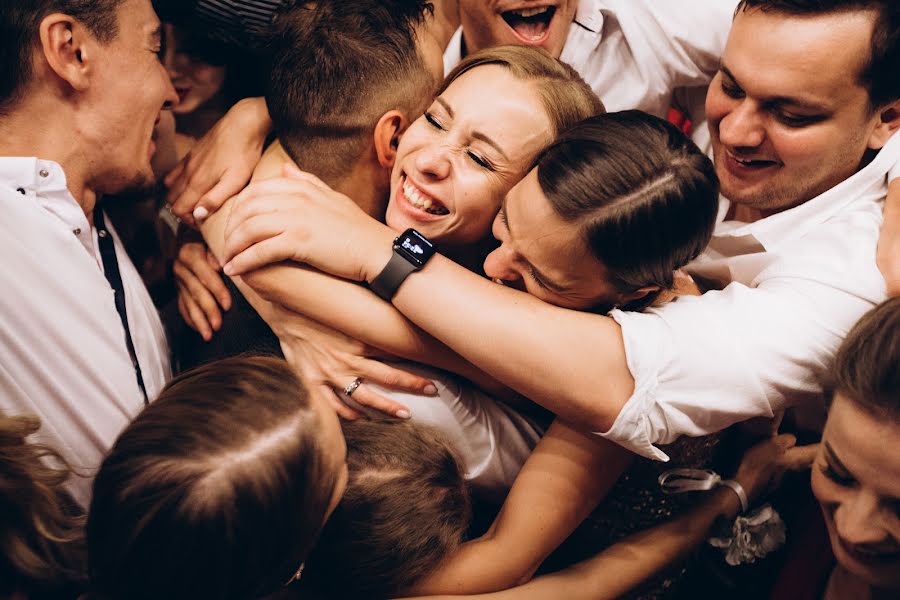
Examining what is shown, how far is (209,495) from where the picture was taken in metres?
1.23

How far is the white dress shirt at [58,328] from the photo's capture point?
1800 mm

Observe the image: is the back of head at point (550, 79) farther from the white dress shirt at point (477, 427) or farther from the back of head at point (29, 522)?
the back of head at point (29, 522)

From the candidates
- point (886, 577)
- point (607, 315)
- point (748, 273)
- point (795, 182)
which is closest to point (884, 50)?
point (795, 182)

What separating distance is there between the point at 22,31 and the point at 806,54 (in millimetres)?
1930

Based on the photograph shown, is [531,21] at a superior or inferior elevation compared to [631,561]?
superior

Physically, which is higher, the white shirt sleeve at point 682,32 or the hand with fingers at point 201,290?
the white shirt sleeve at point 682,32

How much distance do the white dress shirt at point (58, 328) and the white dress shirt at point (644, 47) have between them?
1.35 meters

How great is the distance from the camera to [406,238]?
181 centimetres

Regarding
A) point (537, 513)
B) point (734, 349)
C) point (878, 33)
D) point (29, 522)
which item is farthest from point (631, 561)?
point (878, 33)

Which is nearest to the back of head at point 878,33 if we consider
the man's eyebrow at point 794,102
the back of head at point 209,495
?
the man's eyebrow at point 794,102

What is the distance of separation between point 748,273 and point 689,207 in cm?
56

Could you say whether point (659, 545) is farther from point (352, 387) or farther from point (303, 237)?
point (303, 237)

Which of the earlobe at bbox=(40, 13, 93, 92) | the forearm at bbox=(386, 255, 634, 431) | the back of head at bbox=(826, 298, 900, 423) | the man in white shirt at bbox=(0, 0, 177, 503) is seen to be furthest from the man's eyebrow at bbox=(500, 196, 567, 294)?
the earlobe at bbox=(40, 13, 93, 92)

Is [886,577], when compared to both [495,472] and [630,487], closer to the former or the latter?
[630,487]
